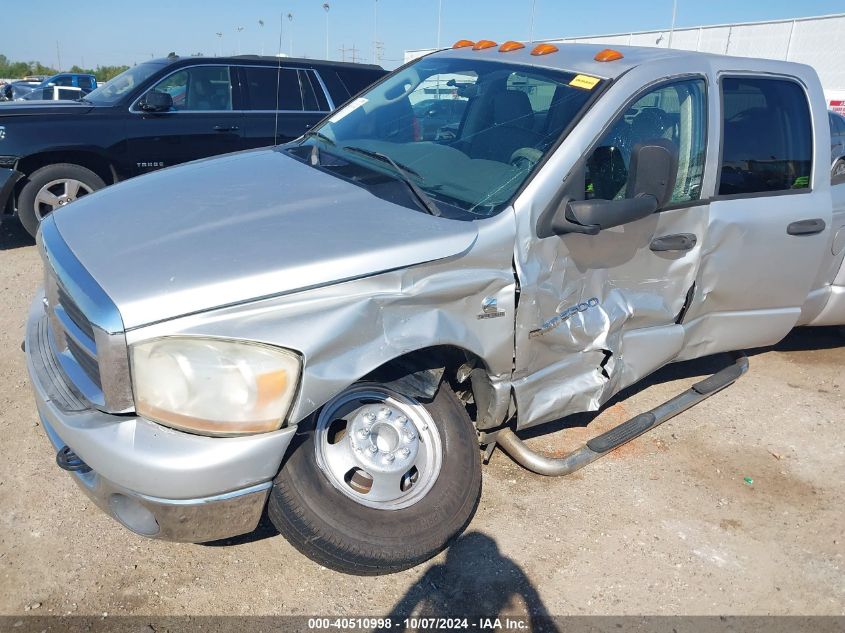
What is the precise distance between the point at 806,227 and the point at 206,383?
3255 mm

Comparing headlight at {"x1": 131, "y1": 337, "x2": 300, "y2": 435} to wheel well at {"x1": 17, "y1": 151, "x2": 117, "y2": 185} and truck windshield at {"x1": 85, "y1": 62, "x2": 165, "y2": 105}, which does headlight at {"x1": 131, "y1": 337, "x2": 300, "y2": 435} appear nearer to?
wheel well at {"x1": 17, "y1": 151, "x2": 117, "y2": 185}

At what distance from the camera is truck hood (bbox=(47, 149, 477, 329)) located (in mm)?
2189

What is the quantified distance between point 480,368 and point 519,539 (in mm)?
770

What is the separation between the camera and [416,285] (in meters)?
2.44

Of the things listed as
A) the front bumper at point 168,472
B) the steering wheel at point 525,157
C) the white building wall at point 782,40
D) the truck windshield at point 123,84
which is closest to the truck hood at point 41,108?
the truck windshield at point 123,84

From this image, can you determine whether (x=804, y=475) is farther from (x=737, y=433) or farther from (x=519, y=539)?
(x=519, y=539)

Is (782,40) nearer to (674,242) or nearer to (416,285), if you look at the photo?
(674,242)

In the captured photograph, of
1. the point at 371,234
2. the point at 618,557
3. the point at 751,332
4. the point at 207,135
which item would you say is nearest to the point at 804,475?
the point at 751,332

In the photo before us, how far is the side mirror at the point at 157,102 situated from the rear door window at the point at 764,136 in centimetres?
530

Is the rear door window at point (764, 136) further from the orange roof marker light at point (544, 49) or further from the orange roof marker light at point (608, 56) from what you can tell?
the orange roof marker light at point (544, 49)

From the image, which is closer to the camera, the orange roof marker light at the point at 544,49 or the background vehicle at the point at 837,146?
the orange roof marker light at the point at 544,49

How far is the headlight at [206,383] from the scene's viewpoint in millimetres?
2125

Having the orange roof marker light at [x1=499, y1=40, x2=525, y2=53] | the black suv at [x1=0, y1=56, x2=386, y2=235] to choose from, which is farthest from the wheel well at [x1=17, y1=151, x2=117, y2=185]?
the orange roof marker light at [x1=499, y1=40, x2=525, y2=53]

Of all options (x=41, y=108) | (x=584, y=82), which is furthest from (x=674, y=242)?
(x=41, y=108)
